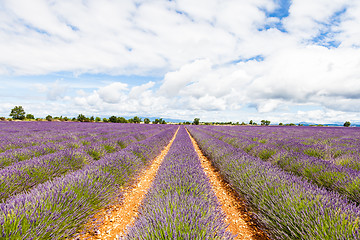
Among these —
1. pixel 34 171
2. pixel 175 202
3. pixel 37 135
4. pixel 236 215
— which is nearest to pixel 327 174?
pixel 236 215

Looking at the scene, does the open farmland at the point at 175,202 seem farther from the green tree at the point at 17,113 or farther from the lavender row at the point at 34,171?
the green tree at the point at 17,113

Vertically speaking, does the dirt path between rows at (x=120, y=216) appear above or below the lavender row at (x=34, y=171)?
below

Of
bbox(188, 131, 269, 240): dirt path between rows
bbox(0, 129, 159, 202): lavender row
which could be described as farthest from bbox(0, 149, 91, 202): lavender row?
bbox(188, 131, 269, 240): dirt path between rows

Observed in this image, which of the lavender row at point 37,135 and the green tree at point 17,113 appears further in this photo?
the green tree at point 17,113

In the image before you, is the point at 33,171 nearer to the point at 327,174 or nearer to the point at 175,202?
the point at 175,202

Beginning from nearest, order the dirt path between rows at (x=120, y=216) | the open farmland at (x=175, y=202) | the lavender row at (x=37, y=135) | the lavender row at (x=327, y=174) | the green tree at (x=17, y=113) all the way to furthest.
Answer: the open farmland at (x=175, y=202) < the dirt path between rows at (x=120, y=216) < the lavender row at (x=327, y=174) < the lavender row at (x=37, y=135) < the green tree at (x=17, y=113)

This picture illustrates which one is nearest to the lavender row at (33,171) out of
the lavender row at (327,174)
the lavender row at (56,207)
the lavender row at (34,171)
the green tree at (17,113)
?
the lavender row at (34,171)

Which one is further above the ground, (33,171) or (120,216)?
(33,171)

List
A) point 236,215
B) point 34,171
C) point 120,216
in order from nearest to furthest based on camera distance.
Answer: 1. point 120,216
2. point 236,215
3. point 34,171

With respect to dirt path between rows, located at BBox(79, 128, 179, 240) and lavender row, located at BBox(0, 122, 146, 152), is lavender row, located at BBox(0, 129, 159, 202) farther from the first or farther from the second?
lavender row, located at BBox(0, 122, 146, 152)

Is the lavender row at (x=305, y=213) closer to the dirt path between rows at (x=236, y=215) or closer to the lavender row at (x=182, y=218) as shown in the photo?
the dirt path between rows at (x=236, y=215)

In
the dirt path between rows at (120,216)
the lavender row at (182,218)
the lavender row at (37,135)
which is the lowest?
the dirt path between rows at (120,216)

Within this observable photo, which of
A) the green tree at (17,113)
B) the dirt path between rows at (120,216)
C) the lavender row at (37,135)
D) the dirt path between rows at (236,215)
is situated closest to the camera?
the dirt path between rows at (120,216)

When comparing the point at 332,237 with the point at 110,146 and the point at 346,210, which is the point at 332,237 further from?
the point at 110,146
